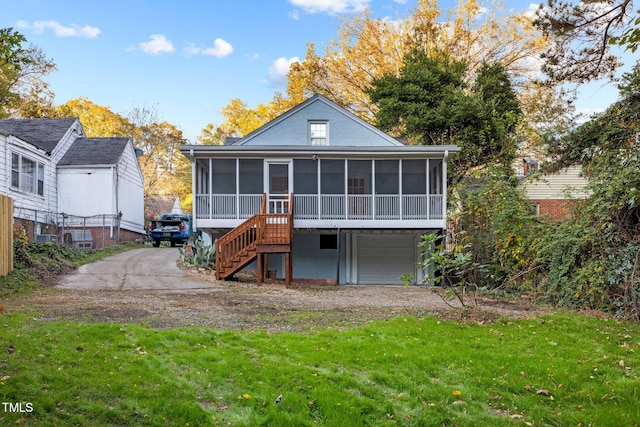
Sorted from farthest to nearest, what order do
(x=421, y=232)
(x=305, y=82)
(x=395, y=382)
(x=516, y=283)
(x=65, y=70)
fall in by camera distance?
(x=305, y=82) → (x=65, y=70) → (x=421, y=232) → (x=516, y=283) → (x=395, y=382)

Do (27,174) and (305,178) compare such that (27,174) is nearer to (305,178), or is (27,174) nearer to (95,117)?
(305,178)

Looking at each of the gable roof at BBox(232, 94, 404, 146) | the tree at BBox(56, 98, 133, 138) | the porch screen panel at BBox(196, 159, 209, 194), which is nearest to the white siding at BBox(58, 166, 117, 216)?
the porch screen panel at BBox(196, 159, 209, 194)

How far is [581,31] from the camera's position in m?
9.80

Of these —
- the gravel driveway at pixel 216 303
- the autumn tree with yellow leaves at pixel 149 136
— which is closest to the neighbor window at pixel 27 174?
the gravel driveway at pixel 216 303

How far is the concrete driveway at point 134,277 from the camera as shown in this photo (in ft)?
41.4

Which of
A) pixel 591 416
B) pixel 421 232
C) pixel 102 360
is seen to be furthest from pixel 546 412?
pixel 421 232

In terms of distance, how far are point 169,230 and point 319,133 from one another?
1073 centimetres

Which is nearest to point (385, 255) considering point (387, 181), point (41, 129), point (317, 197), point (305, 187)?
point (387, 181)

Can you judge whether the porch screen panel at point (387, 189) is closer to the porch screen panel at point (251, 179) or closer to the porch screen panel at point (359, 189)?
the porch screen panel at point (359, 189)

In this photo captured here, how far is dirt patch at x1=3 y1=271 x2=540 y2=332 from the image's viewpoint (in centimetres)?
803

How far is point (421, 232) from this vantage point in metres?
17.2

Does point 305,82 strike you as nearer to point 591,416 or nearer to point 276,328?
point 276,328

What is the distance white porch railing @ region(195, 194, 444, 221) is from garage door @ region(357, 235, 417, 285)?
1.44 metres

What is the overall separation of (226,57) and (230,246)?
18330 millimetres
